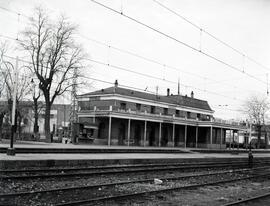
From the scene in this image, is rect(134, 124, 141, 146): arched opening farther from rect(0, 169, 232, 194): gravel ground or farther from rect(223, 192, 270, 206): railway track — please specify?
rect(223, 192, 270, 206): railway track

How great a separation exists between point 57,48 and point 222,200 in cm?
3774

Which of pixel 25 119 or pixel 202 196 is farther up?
pixel 25 119

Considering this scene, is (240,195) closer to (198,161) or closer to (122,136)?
(198,161)

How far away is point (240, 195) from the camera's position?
1230 centimetres

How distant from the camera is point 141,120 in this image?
4841 cm

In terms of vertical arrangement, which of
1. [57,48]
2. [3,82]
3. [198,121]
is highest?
[57,48]

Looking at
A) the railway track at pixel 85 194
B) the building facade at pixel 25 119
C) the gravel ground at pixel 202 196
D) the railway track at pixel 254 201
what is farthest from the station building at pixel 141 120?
the railway track at pixel 254 201

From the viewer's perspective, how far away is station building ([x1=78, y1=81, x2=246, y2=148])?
46.4 metres

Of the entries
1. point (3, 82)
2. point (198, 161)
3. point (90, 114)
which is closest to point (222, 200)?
point (198, 161)

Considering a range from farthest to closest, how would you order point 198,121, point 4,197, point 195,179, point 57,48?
1. point 198,121
2. point 57,48
3. point 195,179
4. point 4,197

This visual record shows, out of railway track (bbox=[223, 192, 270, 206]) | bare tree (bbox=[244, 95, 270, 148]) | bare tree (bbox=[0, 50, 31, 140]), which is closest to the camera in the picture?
railway track (bbox=[223, 192, 270, 206])

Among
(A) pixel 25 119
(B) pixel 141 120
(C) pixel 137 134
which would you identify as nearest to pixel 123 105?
(B) pixel 141 120

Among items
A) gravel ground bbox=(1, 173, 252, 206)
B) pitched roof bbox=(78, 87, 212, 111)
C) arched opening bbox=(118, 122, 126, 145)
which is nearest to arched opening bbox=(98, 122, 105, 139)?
arched opening bbox=(118, 122, 126, 145)

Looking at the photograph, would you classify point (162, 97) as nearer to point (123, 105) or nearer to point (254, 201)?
point (123, 105)
